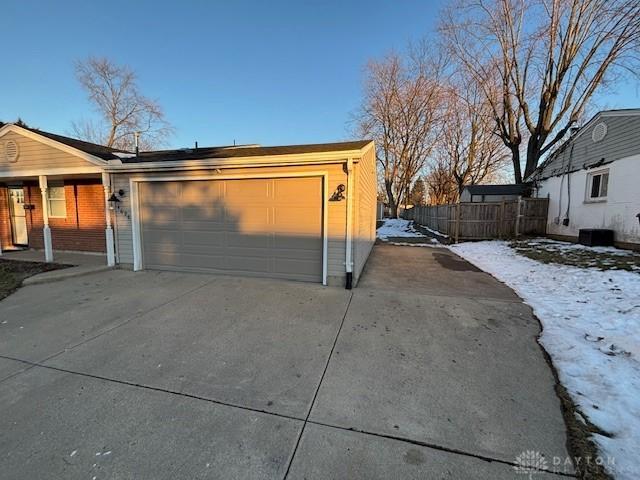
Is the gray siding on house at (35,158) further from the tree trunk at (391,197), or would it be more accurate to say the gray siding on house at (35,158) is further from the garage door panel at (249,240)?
the tree trunk at (391,197)

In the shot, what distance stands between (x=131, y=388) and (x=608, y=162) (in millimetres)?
12683

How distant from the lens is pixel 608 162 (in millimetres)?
8641

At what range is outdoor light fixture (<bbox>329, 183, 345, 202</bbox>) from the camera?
17.9ft

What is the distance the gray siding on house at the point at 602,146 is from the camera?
25.8ft

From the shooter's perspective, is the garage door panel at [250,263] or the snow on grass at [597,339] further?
the garage door panel at [250,263]

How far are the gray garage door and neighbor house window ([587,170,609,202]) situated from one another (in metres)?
9.68

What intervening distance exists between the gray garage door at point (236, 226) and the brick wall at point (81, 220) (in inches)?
112

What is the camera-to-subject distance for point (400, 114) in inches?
1011

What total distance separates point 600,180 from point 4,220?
20.4m

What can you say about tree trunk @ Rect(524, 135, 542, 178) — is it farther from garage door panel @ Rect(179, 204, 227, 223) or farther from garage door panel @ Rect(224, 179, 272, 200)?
garage door panel @ Rect(179, 204, 227, 223)

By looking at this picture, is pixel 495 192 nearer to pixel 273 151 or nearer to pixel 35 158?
pixel 273 151


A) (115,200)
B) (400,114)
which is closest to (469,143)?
(400,114)

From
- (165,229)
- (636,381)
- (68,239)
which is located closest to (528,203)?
(636,381)

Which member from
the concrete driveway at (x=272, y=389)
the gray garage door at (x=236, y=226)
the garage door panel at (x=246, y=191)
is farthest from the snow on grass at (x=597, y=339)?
the garage door panel at (x=246, y=191)
